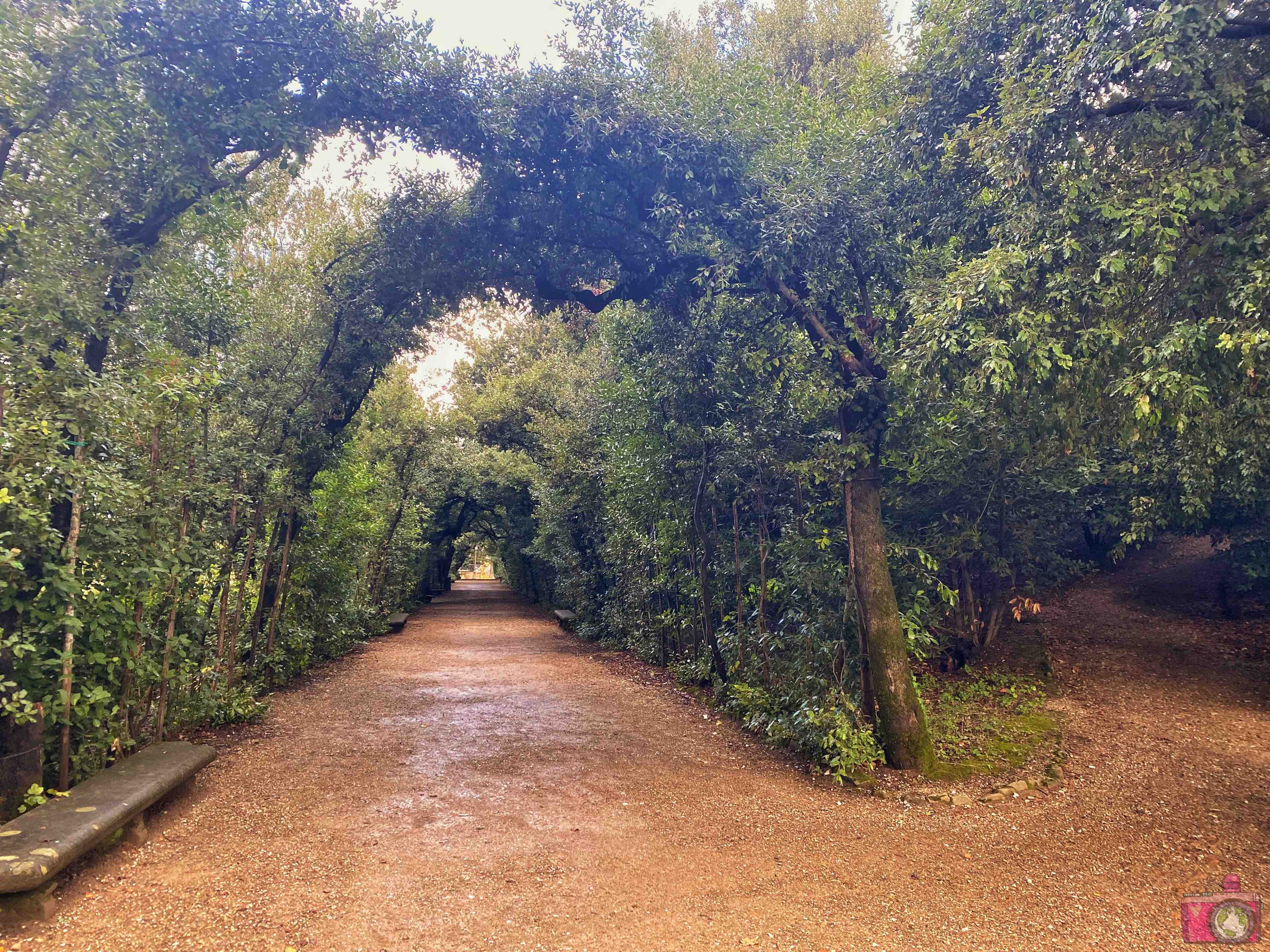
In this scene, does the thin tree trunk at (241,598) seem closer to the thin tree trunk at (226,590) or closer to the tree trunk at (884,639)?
the thin tree trunk at (226,590)

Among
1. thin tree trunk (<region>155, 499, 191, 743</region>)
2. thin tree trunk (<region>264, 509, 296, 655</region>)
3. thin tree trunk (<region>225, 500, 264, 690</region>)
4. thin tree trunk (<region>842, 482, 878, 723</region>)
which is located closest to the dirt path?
thin tree trunk (<region>155, 499, 191, 743</region>)

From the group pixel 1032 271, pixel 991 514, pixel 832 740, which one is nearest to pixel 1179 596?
pixel 991 514

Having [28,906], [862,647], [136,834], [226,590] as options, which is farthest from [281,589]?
[862,647]

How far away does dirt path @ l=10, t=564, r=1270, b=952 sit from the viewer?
3.14 meters

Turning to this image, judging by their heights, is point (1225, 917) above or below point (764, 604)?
below

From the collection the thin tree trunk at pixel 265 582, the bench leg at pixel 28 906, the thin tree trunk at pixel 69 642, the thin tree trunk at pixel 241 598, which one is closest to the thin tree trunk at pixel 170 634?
the thin tree trunk at pixel 69 642

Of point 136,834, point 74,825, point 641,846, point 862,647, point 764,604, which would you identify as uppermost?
point 764,604

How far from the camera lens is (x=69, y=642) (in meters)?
3.69

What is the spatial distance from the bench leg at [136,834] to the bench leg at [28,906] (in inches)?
28.6

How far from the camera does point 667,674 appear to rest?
10.5 m

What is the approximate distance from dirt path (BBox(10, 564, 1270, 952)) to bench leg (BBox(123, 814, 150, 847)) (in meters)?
0.06

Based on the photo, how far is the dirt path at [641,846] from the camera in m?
3.14

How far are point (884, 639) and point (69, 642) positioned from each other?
535 centimetres

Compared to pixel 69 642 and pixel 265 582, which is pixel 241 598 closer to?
pixel 265 582
